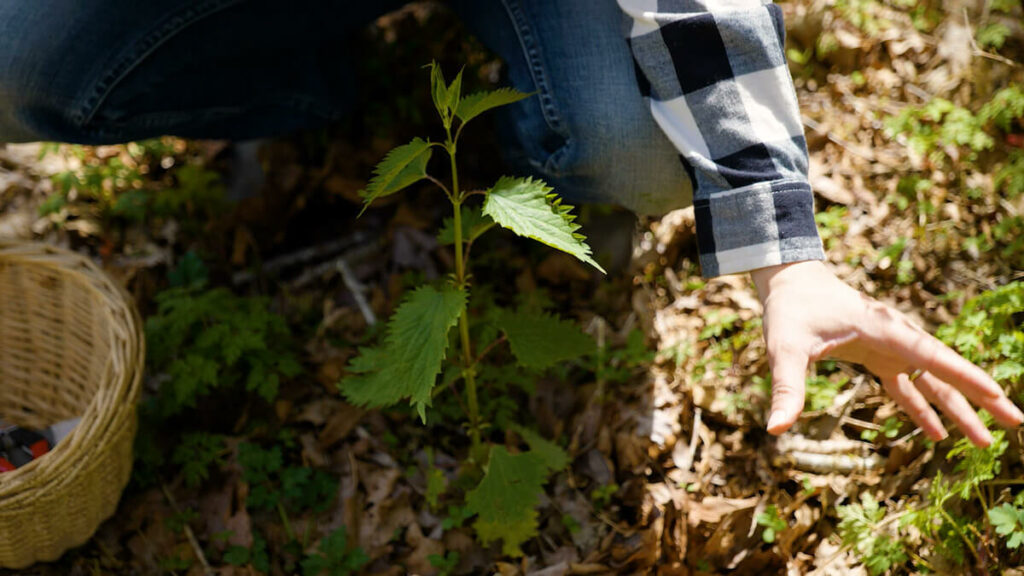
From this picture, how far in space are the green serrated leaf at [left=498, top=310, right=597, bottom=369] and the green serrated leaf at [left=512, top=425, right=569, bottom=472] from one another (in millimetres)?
236

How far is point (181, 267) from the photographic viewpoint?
2307 millimetres

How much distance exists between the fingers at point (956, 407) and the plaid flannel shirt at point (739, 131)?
1.34 ft

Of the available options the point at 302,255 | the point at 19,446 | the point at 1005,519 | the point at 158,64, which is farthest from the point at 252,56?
the point at 1005,519

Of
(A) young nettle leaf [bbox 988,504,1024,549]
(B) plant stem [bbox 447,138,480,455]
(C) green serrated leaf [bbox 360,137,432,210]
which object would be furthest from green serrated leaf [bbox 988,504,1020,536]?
(C) green serrated leaf [bbox 360,137,432,210]

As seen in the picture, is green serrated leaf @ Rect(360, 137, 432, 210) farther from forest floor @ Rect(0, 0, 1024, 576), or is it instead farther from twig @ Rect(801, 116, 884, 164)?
twig @ Rect(801, 116, 884, 164)

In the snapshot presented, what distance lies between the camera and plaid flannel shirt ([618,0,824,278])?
4.99ft

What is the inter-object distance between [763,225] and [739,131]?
0.20 m

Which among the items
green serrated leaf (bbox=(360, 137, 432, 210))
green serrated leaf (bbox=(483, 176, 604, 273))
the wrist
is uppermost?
green serrated leaf (bbox=(360, 137, 432, 210))

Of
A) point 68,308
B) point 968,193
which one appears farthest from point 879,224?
point 68,308

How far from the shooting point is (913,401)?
1646 millimetres

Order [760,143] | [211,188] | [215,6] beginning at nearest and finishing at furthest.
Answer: [760,143], [215,6], [211,188]

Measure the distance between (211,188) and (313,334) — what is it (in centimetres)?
72

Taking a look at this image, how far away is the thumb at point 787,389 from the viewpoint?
52.4 inches

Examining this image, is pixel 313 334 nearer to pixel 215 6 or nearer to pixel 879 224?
pixel 215 6
